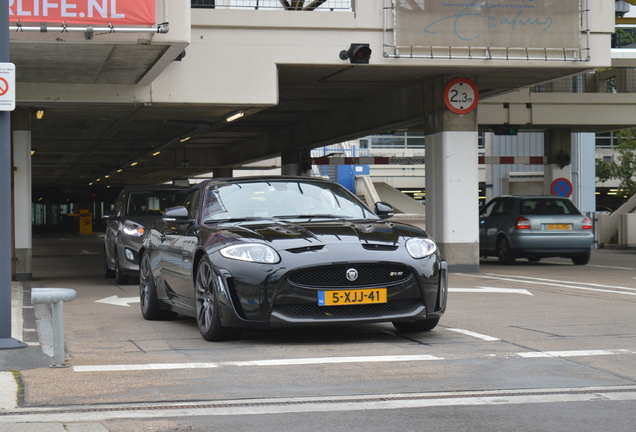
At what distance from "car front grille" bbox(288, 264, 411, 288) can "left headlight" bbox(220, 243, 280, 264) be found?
0.21 m

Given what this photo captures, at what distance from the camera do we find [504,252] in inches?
836

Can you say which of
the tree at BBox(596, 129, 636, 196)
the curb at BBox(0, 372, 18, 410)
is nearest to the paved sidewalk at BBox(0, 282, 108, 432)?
the curb at BBox(0, 372, 18, 410)

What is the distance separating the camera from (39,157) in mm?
37625

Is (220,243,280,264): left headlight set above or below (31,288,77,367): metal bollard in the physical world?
above

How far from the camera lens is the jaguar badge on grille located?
25.2 feet

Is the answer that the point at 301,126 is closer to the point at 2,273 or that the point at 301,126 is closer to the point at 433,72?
the point at 433,72

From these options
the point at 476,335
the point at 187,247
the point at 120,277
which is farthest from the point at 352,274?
the point at 120,277

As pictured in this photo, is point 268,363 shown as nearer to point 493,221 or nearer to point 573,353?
point 573,353

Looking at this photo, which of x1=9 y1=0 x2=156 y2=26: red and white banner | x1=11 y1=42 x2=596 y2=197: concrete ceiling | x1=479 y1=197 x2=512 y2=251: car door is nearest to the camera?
x1=9 y1=0 x2=156 y2=26: red and white banner

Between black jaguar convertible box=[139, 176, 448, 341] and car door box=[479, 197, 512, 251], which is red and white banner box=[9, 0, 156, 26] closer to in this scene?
black jaguar convertible box=[139, 176, 448, 341]

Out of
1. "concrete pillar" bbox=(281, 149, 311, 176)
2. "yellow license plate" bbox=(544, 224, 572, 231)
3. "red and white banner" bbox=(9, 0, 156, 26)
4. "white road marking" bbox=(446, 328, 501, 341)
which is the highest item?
"red and white banner" bbox=(9, 0, 156, 26)

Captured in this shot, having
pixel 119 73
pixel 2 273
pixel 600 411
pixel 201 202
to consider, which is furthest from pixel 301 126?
pixel 600 411

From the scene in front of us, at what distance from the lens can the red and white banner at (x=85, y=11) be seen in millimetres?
13406

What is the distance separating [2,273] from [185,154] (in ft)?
112
